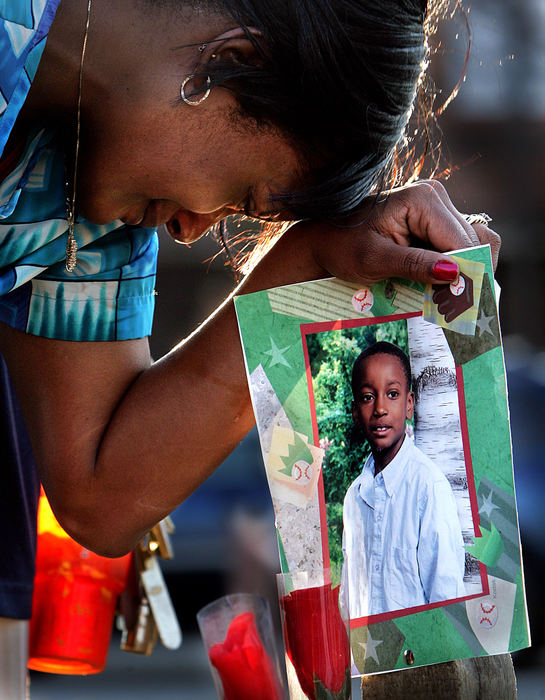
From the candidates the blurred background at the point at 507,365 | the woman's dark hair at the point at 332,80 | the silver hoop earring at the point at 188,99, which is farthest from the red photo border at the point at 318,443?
the blurred background at the point at 507,365

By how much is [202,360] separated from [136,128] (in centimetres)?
23

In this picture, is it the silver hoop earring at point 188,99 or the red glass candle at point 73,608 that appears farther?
the red glass candle at point 73,608

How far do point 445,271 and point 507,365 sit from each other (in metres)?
2.60

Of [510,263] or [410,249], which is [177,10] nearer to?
[410,249]

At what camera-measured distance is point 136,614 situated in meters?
1.31

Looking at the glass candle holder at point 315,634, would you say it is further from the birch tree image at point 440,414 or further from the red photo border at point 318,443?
the birch tree image at point 440,414

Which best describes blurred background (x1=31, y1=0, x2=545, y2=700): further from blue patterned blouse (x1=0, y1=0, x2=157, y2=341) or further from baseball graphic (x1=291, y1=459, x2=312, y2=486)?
baseball graphic (x1=291, y1=459, x2=312, y2=486)

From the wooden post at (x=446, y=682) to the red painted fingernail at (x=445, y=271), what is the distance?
342 mm

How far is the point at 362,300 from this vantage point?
0.77m

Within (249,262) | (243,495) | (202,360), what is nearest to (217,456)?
(202,360)

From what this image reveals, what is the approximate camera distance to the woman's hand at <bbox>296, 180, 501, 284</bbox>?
76cm

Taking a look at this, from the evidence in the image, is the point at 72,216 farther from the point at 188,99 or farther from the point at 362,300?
the point at 362,300

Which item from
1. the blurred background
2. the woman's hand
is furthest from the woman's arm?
the blurred background

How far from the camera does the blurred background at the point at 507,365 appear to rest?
10.0ft
